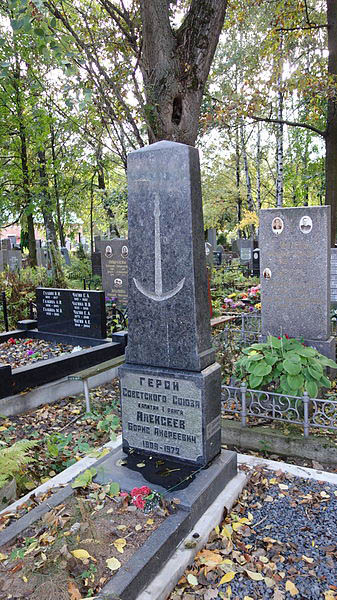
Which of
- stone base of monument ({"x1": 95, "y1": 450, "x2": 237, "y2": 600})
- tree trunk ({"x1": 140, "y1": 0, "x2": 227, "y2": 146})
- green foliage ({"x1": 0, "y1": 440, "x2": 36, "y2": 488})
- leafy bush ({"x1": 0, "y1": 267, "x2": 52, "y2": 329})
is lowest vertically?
stone base of monument ({"x1": 95, "y1": 450, "x2": 237, "y2": 600})

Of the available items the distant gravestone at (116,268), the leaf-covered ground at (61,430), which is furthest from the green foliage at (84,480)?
the distant gravestone at (116,268)

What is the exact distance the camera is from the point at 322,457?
424 cm

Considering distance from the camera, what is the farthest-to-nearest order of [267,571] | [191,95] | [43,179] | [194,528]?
[43,179] < [191,95] < [194,528] < [267,571]

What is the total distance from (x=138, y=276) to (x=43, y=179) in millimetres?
10339

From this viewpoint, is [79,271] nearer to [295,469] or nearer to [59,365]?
[59,365]

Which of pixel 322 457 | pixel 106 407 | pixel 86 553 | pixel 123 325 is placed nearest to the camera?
pixel 86 553

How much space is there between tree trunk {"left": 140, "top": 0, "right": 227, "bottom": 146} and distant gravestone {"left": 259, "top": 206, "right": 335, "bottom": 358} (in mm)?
1929

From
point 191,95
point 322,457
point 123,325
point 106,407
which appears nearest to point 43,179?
point 123,325

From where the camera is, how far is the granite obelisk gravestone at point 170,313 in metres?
3.36

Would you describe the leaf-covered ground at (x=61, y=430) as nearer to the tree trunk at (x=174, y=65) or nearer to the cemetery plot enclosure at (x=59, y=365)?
the cemetery plot enclosure at (x=59, y=365)

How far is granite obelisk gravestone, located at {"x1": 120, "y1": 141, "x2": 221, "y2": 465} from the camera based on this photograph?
3363 millimetres

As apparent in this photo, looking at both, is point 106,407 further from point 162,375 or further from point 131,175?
point 131,175

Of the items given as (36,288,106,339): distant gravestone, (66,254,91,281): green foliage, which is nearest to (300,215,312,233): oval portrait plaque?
(36,288,106,339): distant gravestone

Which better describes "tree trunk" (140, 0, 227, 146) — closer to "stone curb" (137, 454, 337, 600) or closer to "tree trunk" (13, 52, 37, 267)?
"stone curb" (137, 454, 337, 600)
